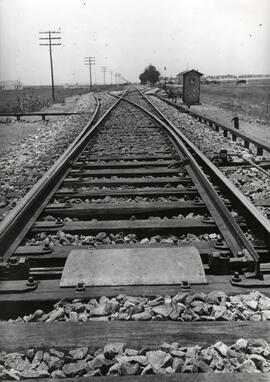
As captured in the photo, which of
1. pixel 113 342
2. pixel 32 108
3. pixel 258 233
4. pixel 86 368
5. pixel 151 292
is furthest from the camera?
pixel 32 108

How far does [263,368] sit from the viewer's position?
A: 207 cm

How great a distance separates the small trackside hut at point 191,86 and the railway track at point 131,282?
20.3m

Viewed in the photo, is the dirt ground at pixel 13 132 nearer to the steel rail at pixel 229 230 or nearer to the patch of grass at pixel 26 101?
the steel rail at pixel 229 230

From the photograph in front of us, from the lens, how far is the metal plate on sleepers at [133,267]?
2836mm

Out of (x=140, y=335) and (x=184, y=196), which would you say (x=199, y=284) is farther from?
(x=184, y=196)

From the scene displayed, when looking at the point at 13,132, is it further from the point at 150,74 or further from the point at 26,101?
the point at 150,74

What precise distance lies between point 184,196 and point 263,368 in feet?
9.47

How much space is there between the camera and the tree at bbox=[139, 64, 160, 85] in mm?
115125

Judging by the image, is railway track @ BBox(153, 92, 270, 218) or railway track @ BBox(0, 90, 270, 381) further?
railway track @ BBox(153, 92, 270, 218)

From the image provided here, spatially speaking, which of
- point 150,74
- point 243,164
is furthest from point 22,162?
point 150,74

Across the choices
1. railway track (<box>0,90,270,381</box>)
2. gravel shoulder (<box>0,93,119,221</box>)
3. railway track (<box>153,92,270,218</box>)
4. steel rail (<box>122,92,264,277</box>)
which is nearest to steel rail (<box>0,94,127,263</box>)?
railway track (<box>0,90,270,381</box>)

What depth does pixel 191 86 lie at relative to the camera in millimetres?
24656

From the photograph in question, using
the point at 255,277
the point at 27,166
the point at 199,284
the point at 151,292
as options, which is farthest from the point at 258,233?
the point at 27,166

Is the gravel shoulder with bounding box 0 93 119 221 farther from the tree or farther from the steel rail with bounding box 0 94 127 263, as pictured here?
the tree
